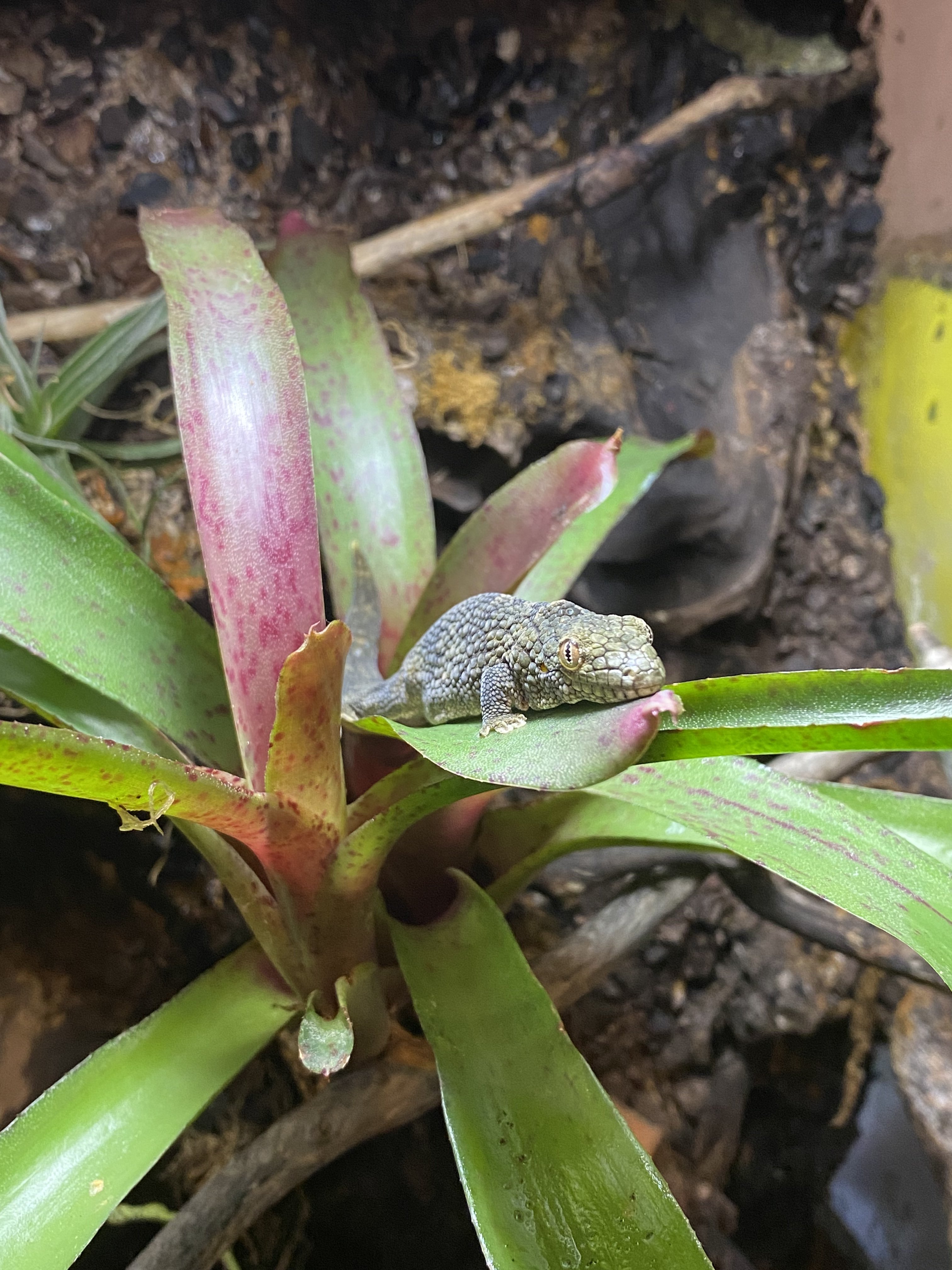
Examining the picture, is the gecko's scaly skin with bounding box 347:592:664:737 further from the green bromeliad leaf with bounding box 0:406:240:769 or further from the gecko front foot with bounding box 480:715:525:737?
Result: the green bromeliad leaf with bounding box 0:406:240:769

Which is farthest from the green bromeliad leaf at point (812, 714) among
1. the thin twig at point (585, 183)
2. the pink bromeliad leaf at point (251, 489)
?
the thin twig at point (585, 183)

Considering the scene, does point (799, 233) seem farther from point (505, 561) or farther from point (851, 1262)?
point (851, 1262)

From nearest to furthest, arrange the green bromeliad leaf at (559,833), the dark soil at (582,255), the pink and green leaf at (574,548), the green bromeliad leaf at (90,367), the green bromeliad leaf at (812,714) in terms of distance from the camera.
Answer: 1. the green bromeliad leaf at (812,714)
2. the green bromeliad leaf at (559,833)
3. the pink and green leaf at (574,548)
4. the green bromeliad leaf at (90,367)
5. the dark soil at (582,255)

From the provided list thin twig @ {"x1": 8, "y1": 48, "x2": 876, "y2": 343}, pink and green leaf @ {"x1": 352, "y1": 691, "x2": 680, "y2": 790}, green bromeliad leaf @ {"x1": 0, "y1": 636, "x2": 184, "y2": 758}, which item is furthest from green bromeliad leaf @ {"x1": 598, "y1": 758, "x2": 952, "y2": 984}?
thin twig @ {"x1": 8, "y1": 48, "x2": 876, "y2": 343}

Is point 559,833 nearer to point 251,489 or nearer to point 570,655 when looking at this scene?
point 570,655

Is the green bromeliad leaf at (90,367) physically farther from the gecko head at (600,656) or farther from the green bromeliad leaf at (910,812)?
the green bromeliad leaf at (910,812)

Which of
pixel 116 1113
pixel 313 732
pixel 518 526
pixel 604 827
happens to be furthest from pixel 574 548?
pixel 116 1113
